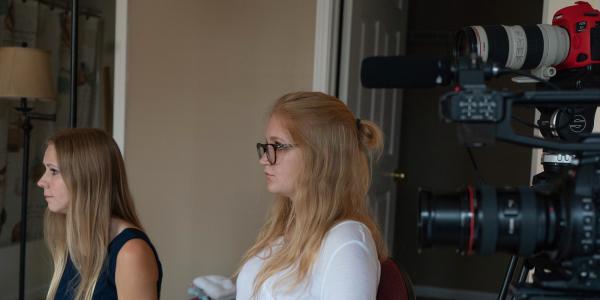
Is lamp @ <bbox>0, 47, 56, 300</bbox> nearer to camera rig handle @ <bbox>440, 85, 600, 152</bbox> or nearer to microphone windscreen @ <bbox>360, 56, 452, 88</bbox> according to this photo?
microphone windscreen @ <bbox>360, 56, 452, 88</bbox>

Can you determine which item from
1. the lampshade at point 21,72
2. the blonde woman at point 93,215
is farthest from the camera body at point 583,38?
the lampshade at point 21,72

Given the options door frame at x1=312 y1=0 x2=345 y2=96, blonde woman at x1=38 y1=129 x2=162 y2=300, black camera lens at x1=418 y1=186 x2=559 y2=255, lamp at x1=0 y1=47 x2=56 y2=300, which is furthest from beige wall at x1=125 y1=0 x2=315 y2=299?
black camera lens at x1=418 y1=186 x2=559 y2=255

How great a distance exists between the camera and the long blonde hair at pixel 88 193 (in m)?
1.61

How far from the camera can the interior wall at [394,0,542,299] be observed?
13.8 ft

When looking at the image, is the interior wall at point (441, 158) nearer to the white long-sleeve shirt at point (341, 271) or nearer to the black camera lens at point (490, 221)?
the white long-sleeve shirt at point (341, 271)

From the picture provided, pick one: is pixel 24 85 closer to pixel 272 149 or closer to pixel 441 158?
pixel 272 149

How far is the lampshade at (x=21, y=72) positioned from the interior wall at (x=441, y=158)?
267cm

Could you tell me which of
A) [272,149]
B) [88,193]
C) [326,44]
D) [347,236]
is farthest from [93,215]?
[326,44]

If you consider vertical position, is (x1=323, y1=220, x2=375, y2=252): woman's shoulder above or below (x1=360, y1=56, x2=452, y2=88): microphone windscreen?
below

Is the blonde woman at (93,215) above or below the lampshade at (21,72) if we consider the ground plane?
below

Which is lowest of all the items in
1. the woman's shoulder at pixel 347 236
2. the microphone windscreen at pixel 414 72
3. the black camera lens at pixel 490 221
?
the woman's shoulder at pixel 347 236

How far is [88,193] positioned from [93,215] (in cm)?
6

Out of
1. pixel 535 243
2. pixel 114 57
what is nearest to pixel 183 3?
pixel 114 57

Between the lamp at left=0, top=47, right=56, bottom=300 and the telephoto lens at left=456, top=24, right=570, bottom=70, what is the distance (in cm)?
158
